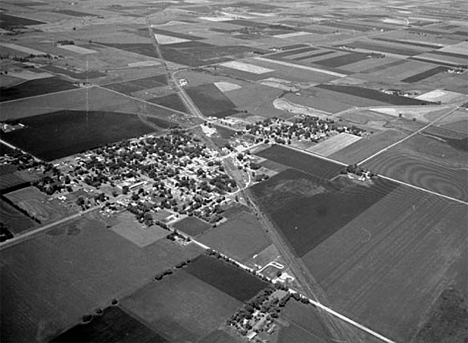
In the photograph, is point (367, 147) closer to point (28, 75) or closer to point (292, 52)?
point (292, 52)

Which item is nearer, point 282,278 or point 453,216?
point 282,278

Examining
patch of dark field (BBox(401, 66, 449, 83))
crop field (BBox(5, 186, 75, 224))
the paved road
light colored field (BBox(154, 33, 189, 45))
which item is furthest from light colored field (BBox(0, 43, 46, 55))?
patch of dark field (BBox(401, 66, 449, 83))

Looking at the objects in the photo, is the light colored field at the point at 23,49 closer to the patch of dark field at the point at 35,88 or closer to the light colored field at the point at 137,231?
the patch of dark field at the point at 35,88

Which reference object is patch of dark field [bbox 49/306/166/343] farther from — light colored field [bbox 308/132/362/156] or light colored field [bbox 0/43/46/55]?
light colored field [bbox 0/43/46/55]

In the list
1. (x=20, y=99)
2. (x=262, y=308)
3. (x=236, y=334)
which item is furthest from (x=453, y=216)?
(x=20, y=99)

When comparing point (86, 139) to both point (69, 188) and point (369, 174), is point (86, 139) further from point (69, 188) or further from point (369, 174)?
point (369, 174)

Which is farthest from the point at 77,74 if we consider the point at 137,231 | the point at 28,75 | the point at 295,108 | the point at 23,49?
the point at 137,231
